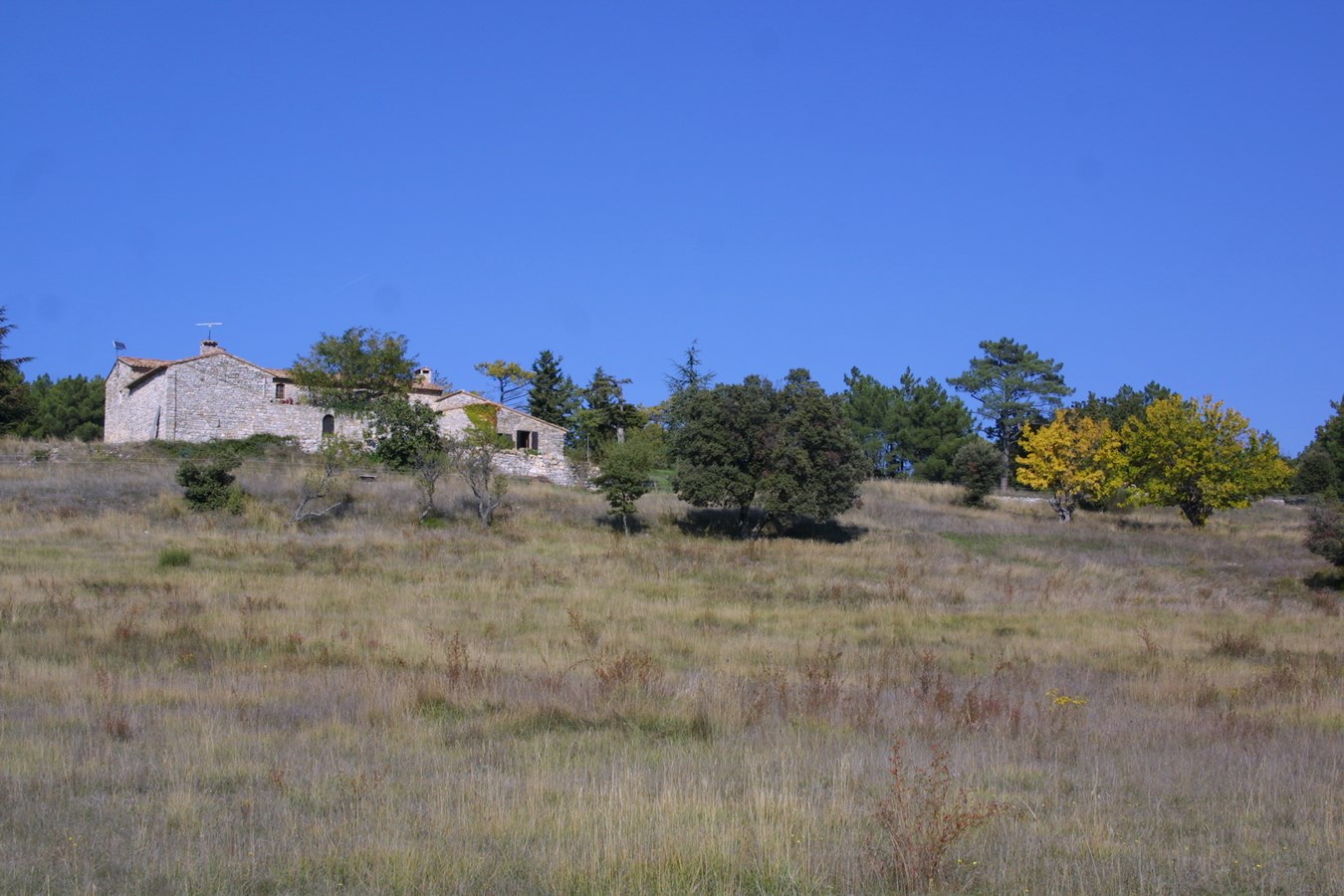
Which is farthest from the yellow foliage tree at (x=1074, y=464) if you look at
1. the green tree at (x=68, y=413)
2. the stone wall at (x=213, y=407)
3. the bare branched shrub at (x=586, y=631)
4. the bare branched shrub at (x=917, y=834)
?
the green tree at (x=68, y=413)

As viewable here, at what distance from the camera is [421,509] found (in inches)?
1576

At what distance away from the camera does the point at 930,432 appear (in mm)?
78750

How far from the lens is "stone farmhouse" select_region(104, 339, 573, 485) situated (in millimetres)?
54062

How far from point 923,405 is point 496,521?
4718cm

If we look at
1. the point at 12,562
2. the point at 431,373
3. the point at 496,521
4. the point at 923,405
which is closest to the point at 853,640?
the point at 12,562

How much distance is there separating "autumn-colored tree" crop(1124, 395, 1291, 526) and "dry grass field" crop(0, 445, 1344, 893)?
1096 inches

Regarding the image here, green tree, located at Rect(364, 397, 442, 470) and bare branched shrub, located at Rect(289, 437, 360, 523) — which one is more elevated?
green tree, located at Rect(364, 397, 442, 470)

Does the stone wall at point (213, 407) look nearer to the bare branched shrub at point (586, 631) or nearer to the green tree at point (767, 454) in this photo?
the green tree at point (767, 454)

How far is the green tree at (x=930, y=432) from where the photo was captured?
252ft

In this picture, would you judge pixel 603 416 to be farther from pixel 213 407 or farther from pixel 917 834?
pixel 917 834

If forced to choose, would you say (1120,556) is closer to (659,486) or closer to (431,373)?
(659,486)

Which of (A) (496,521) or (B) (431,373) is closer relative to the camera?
(A) (496,521)

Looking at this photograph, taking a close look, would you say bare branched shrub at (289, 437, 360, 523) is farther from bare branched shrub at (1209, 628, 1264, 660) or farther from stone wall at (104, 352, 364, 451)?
bare branched shrub at (1209, 628, 1264, 660)

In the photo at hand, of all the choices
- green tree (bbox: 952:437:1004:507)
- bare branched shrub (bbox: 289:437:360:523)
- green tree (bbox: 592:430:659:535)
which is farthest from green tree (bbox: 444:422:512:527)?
green tree (bbox: 952:437:1004:507)
